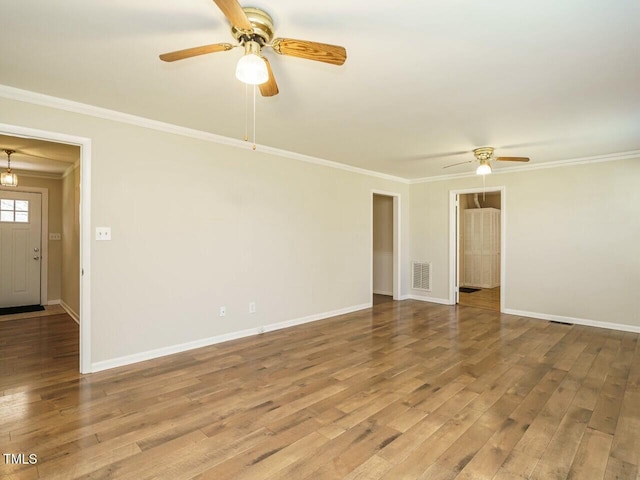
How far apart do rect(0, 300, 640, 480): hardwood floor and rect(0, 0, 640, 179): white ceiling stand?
242cm

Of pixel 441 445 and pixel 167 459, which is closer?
pixel 167 459

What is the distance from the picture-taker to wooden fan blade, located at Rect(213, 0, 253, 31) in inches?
58.2

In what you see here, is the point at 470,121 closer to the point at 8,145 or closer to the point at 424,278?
the point at 424,278

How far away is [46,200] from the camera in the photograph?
6.23m

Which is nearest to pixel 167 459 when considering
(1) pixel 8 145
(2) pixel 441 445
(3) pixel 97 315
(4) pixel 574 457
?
(2) pixel 441 445

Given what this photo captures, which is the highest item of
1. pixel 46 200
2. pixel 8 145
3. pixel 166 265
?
pixel 8 145

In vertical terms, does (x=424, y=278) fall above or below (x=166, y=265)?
below

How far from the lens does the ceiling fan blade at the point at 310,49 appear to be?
1.75m

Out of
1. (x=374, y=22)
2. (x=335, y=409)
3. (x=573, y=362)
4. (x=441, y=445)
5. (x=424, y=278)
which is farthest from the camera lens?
(x=424, y=278)

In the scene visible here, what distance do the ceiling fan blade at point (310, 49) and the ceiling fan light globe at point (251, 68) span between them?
0.43 feet

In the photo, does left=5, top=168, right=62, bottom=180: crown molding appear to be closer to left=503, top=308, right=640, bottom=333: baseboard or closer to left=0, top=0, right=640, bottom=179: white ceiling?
left=0, top=0, right=640, bottom=179: white ceiling

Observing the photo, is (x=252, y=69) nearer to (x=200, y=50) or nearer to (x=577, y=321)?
(x=200, y=50)

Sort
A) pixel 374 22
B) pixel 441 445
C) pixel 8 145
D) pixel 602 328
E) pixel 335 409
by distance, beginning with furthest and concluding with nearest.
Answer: pixel 602 328 < pixel 8 145 < pixel 335 409 < pixel 441 445 < pixel 374 22

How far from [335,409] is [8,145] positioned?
16.0 feet
